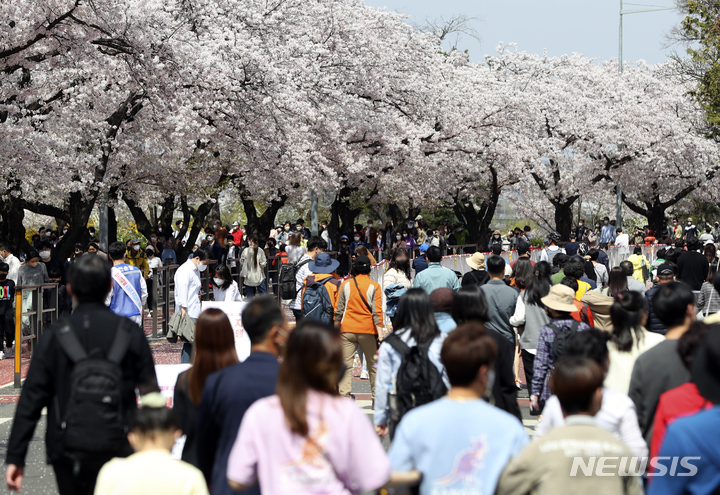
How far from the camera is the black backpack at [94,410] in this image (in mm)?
3641

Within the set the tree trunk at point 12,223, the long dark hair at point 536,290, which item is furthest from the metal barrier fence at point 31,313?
the long dark hair at point 536,290

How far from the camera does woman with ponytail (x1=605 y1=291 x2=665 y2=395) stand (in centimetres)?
502

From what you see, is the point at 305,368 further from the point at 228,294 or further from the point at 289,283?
the point at 289,283

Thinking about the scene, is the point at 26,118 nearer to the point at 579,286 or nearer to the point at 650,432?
the point at 579,286

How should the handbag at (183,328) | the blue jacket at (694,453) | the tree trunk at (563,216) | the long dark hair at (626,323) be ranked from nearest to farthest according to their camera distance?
the blue jacket at (694,453) → the long dark hair at (626,323) → the handbag at (183,328) → the tree trunk at (563,216)

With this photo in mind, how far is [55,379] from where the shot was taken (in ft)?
12.6

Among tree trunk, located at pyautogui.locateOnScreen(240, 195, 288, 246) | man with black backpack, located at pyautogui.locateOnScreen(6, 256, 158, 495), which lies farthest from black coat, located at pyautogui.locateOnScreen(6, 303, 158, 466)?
tree trunk, located at pyautogui.locateOnScreen(240, 195, 288, 246)

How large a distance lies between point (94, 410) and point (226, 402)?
657 millimetres

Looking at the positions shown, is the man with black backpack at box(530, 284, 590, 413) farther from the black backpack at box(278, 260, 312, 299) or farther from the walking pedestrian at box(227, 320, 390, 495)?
the black backpack at box(278, 260, 312, 299)

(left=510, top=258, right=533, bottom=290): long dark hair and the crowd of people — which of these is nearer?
the crowd of people

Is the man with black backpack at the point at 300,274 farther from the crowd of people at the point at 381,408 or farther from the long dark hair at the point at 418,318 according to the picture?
the long dark hair at the point at 418,318

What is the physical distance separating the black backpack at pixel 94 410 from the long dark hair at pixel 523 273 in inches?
205

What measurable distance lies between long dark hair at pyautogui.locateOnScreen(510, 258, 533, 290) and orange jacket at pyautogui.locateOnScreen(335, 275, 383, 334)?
146cm

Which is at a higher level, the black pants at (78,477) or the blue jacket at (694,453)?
the blue jacket at (694,453)
